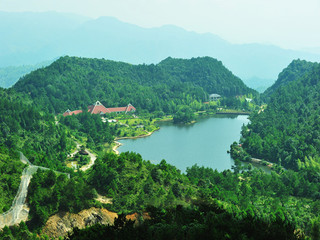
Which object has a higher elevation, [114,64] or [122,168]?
[114,64]

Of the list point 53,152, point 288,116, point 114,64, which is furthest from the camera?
point 114,64

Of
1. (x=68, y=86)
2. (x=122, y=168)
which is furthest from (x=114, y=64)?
(x=122, y=168)

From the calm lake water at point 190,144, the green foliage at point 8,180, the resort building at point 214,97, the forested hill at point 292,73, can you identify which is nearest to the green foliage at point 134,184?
the green foliage at point 8,180

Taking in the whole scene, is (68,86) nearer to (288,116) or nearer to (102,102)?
(102,102)

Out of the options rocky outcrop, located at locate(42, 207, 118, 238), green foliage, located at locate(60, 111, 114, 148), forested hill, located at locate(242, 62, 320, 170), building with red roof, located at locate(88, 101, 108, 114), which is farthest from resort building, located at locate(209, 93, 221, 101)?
rocky outcrop, located at locate(42, 207, 118, 238)

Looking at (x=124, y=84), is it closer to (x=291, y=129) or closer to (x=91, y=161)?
(x=291, y=129)

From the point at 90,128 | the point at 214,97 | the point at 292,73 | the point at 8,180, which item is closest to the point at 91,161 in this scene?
the point at 90,128
